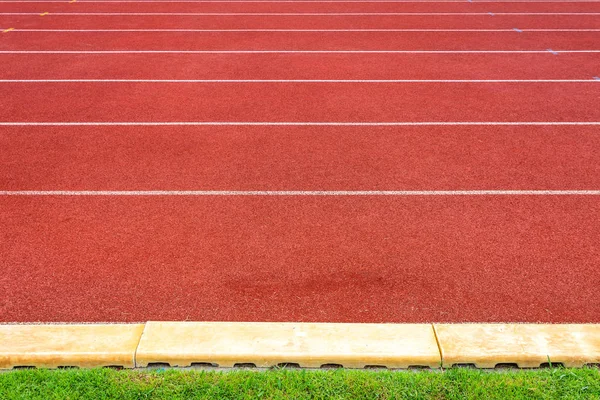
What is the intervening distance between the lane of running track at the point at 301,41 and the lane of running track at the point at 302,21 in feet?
2.36

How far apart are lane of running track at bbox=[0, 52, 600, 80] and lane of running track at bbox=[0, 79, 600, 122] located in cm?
45

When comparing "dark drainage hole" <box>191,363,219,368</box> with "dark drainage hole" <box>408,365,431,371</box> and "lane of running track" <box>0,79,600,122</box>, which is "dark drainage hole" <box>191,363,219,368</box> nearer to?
"dark drainage hole" <box>408,365,431,371</box>

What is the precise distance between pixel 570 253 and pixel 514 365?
5.14 feet

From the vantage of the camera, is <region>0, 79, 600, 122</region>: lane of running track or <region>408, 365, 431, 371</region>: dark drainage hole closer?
<region>408, 365, 431, 371</region>: dark drainage hole

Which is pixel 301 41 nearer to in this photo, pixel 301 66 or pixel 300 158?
pixel 301 66

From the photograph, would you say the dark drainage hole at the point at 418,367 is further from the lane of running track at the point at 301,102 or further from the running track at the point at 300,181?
the lane of running track at the point at 301,102

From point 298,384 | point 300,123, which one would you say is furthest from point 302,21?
point 298,384

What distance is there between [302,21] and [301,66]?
4.00 metres

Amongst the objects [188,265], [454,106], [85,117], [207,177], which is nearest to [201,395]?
[188,265]

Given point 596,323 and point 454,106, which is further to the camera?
point 454,106

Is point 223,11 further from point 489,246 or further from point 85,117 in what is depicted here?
point 489,246

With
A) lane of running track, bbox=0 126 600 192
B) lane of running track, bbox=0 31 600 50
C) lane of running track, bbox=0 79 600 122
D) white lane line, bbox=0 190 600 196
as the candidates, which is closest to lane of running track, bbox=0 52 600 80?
lane of running track, bbox=0 79 600 122

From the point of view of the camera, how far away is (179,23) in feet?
41.7

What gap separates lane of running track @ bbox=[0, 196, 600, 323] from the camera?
3.90 meters
